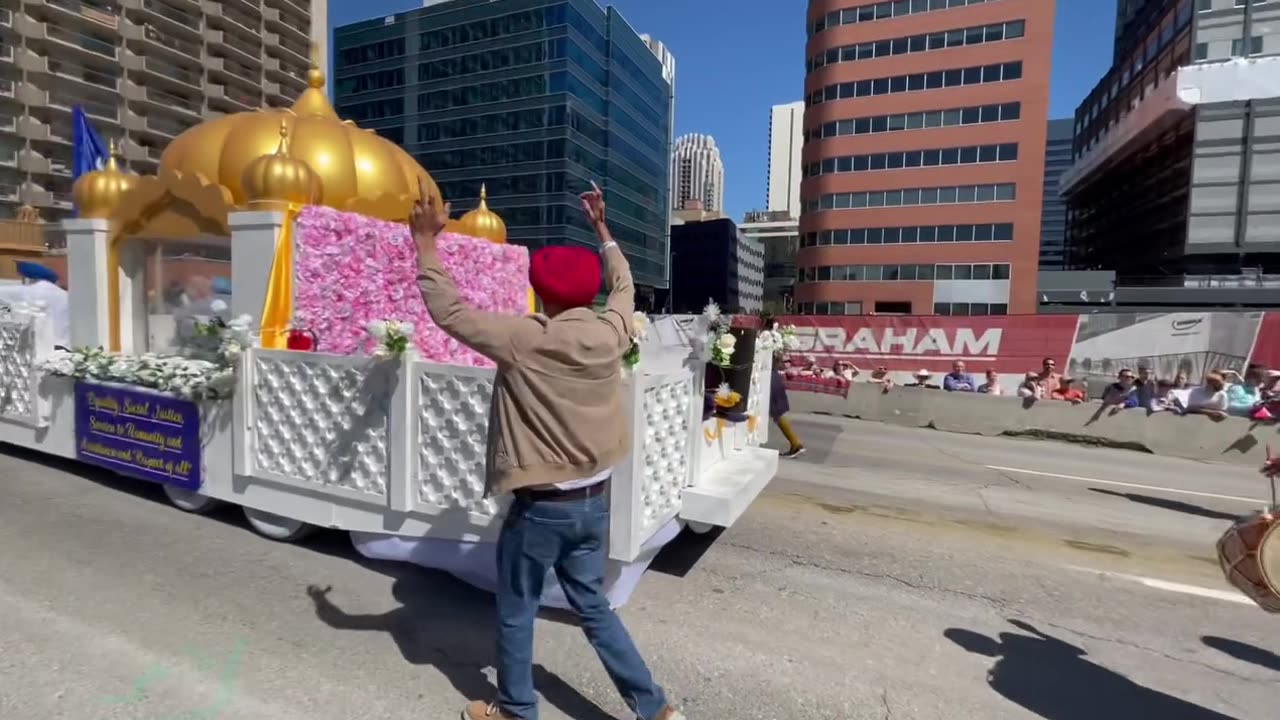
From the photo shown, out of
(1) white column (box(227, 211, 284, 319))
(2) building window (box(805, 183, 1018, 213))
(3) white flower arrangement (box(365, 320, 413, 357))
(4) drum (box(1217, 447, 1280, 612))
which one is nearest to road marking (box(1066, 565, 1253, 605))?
(4) drum (box(1217, 447, 1280, 612))

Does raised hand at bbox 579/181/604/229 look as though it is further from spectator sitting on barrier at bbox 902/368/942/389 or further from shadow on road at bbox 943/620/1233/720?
spectator sitting on barrier at bbox 902/368/942/389

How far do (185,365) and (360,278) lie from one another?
1.60 meters

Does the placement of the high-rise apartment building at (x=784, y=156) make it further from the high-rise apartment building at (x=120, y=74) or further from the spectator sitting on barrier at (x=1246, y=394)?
the spectator sitting on barrier at (x=1246, y=394)

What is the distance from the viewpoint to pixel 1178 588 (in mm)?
4441

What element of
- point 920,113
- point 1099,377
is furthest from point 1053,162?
point 1099,377

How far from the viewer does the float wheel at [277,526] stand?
4.58 metres

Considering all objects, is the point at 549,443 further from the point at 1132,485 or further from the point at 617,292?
the point at 1132,485

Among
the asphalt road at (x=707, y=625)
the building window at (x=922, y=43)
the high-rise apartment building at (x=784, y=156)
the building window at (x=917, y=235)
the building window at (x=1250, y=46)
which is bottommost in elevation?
the asphalt road at (x=707, y=625)

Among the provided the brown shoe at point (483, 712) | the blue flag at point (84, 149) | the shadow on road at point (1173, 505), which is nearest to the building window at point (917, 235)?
the shadow on road at point (1173, 505)

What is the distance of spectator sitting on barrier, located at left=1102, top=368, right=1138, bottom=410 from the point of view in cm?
1043

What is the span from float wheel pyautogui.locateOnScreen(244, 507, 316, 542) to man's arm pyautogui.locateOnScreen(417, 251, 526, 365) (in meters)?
2.90

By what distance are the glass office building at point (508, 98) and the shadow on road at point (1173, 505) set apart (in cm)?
5589

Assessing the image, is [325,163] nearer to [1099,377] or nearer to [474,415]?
[474,415]

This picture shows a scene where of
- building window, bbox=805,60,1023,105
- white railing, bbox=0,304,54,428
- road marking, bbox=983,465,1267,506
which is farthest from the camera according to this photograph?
building window, bbox=805,60,1023,105
